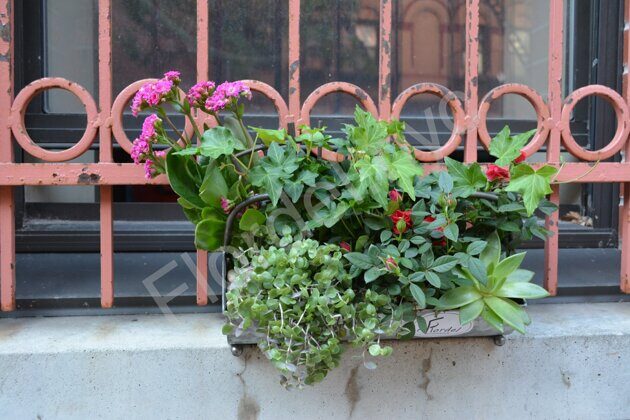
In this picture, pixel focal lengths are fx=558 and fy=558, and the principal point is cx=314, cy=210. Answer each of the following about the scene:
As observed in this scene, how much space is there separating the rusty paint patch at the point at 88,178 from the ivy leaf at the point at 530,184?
3.37ft

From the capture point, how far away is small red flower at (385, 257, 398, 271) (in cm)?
117

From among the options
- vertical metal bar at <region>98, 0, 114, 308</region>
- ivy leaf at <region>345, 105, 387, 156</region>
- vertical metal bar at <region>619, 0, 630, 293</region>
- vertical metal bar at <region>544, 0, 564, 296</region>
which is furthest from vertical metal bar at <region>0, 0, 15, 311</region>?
vertical metal bar at <region>619, 0, 630, 293</region>

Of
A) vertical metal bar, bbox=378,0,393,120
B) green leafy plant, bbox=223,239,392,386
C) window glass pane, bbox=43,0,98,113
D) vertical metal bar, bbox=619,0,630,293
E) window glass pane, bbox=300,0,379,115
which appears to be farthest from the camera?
window glass pane, bbox=300,0,379,115

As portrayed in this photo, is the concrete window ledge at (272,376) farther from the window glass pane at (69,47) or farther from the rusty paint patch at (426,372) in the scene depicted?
the window glass pane at (69,47)

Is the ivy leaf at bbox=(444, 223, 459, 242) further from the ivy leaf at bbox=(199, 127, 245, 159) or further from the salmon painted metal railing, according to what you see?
the ivy leaf at bbox=(199, 127, 245, 159)

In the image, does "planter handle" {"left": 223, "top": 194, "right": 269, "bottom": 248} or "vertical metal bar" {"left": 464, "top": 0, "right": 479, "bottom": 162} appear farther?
"vertical metal bar" {"left": 464, "top": 0, "right": 479, "bottom": 162}

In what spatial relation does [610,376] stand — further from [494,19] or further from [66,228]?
[66,228]

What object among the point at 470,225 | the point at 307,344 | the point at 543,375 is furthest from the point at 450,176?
the point at 543,375

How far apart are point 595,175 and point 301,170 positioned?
89cm

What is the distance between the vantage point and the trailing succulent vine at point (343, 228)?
119 centimetres

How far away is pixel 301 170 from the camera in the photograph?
4.23 ft

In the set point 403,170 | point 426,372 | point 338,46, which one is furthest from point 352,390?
point 338,46

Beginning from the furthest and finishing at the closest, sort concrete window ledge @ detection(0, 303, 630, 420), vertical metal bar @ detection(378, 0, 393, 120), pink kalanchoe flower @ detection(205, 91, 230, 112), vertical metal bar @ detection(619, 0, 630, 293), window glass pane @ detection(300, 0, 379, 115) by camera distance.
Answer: window glass pane @ detection(300, 0, 379, 115), vertical metal bar @ detection(619, 0, 630, 293), vertical metal bar @ detection(378, 0, 393, 120), concrete window ledge @ detection(0, 303, 630, 420), pink kalanchoe flower @ detection(205, 91, 230, 112)

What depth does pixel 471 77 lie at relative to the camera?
157 cm
